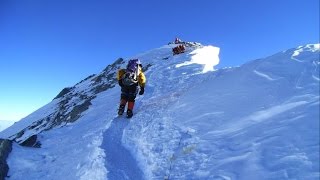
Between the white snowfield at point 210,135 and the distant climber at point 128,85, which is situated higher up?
the distant climber at point 128,85

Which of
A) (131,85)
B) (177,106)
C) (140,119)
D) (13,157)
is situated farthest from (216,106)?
(13,157)

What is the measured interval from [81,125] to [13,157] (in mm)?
3596

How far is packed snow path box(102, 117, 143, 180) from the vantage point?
10070 mm

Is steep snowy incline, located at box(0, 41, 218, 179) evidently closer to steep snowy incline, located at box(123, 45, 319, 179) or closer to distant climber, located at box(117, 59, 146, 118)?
distant climber, located at box(117, 59, 146, 118)

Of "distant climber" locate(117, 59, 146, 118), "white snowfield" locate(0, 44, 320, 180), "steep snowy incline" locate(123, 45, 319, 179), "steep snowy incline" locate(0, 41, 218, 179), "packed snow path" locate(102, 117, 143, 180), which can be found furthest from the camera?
"distant climber" locate(117, 59, 146, 118)

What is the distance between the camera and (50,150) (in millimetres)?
13578

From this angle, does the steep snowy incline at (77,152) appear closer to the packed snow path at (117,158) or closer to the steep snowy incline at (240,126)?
the packed snow path at (117,158)

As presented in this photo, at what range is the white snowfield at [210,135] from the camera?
26.8ft

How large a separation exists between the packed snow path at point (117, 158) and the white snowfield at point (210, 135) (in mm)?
31

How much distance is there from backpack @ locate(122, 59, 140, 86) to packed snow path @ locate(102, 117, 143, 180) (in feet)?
6.80

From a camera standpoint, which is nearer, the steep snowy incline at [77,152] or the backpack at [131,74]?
the steep snowy incline at [77,152]

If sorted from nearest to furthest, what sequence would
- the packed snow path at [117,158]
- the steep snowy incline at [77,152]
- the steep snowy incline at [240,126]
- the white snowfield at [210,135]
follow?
the steep snowy incline at [240,126]
the white snowfield at [210,135]
the packed snow path at [117,158]
the steep snowy incline at [77,152]

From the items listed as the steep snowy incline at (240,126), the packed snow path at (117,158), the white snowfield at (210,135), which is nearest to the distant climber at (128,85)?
the white snowfield at (210,135)

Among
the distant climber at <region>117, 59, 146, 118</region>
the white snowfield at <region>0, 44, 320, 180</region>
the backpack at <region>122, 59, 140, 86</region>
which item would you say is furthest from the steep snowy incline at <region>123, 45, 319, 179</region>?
the backpack at <region>122, 59, 140, 86</region>
